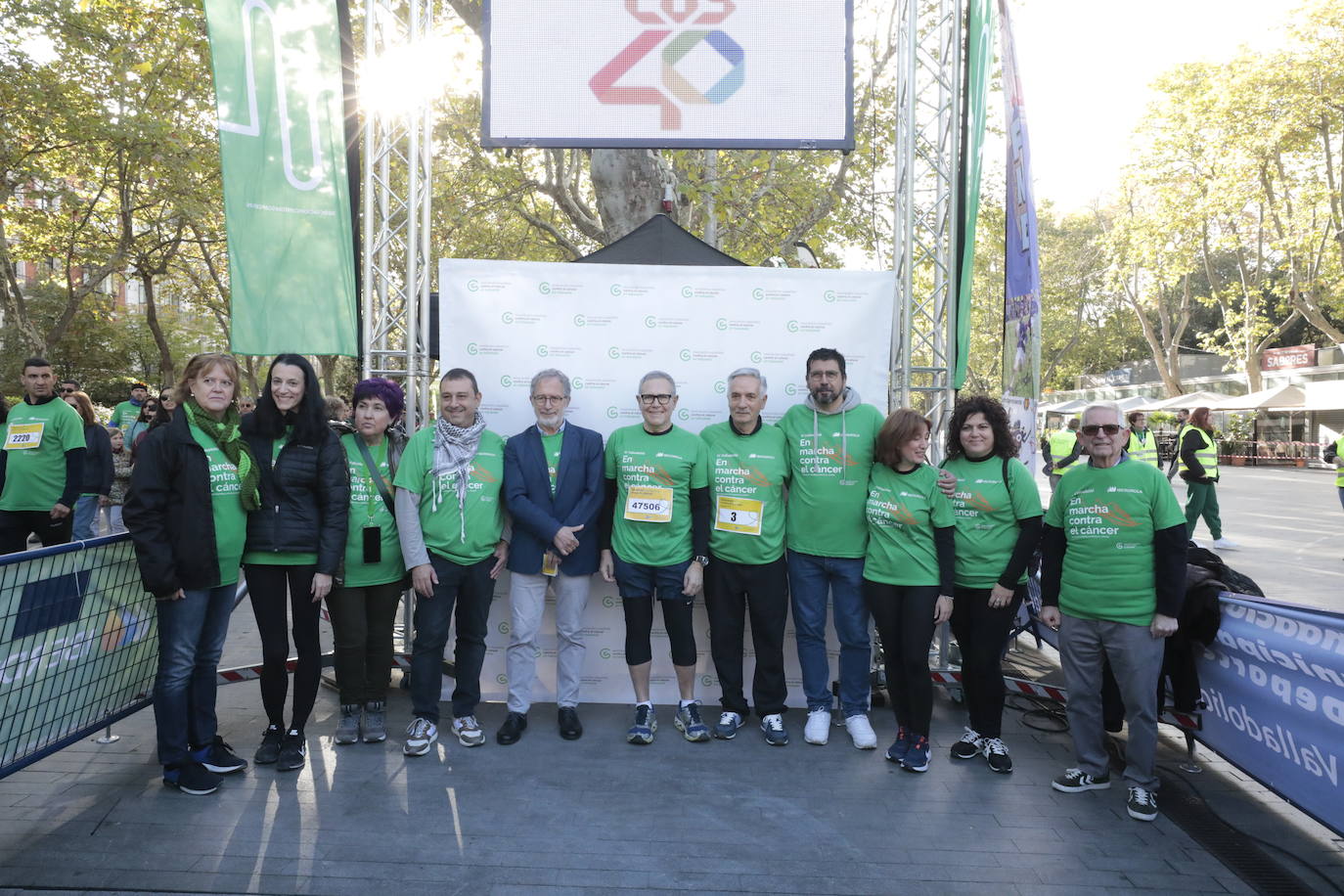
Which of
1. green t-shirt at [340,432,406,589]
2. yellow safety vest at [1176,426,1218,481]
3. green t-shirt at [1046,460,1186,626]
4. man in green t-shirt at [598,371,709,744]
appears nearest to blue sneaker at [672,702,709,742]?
man in green t-shirt at [598,371,709,744]

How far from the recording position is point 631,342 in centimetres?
484

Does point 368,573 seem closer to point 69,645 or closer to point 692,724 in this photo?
point 69,645

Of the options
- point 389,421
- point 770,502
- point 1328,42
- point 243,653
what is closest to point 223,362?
point 389,421

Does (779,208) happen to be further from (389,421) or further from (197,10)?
(389,421)

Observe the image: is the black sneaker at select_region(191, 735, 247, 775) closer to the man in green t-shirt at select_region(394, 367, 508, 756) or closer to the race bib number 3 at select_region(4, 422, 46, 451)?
the man in green t-shirt at select_region(394, 367, 508, 756)

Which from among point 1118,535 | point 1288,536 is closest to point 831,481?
point 1118,535

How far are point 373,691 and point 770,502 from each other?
212cm

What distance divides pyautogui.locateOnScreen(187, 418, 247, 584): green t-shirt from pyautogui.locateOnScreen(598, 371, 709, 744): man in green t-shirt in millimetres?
1657

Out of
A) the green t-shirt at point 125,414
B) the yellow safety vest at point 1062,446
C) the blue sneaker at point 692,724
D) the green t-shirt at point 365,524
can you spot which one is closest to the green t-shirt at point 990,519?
the blue sneaker at point 692,724

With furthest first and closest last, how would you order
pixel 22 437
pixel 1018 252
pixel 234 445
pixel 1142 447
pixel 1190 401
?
pixel 1190 401 → pixel 1142 447 → pixel 22 437 → pixel 1018 252 → pixel 234 445

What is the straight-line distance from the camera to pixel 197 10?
11.6 meters

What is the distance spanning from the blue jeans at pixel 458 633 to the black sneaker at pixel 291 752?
52 centimetres

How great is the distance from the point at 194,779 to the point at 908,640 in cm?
309

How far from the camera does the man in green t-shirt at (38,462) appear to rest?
6016mm
